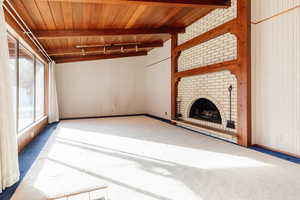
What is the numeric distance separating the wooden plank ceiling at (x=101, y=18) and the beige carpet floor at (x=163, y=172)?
258 cm

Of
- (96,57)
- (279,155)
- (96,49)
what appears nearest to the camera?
(279,155)

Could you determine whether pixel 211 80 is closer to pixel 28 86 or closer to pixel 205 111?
pixel 205 111

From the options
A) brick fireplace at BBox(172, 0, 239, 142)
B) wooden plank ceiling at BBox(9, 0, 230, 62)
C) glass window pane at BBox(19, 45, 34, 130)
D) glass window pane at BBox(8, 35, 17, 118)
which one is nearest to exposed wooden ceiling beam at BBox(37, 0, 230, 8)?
wooden plank ceiling at BBox(9, 0, 230, 62)

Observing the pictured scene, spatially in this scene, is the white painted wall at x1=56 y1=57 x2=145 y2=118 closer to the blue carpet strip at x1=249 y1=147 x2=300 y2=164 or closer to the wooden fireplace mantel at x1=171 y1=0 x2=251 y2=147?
the wooden fireplace mantel at x1=171 y1=0 x2=251 y2=147

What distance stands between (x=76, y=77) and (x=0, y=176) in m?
6.65

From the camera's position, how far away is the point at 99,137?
4480 millimetres

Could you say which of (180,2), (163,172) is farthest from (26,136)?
(180,2)

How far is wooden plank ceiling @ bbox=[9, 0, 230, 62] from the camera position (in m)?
3.51

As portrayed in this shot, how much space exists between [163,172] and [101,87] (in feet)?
22.0

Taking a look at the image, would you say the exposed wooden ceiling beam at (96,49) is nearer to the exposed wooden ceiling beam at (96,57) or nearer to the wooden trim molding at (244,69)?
the exposed wooden ceiling beam at (96,57)

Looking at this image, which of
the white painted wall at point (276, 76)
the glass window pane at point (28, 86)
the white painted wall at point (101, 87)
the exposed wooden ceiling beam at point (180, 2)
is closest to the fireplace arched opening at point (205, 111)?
the white painted wall at point (276, 76)

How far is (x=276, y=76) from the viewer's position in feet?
10.4

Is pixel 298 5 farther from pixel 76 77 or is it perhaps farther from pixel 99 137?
pixel 76 77

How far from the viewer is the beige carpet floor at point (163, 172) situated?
75.5 inches
